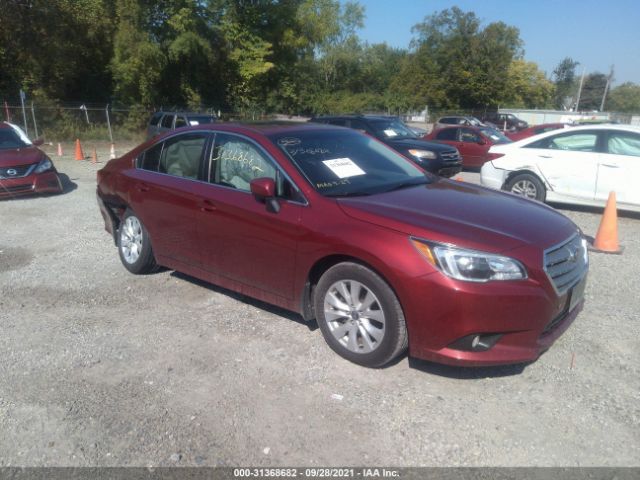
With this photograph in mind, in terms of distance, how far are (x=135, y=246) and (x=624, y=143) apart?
763 cm

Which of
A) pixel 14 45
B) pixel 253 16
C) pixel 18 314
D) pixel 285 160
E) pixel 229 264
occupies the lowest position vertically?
pixel 18 314

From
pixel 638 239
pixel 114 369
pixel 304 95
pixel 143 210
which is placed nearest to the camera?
pixel 114 369

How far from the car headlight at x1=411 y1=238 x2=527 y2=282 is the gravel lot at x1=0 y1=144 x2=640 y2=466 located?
2.68ft

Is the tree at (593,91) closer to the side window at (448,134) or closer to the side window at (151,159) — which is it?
the side window at (448,134)

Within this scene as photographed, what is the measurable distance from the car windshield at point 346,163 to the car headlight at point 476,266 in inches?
40.4

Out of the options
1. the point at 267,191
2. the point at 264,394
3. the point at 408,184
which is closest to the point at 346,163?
the point at 408,184

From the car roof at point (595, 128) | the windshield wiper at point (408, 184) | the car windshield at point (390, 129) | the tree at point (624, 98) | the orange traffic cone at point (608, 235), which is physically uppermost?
the tree at point (624, 98)

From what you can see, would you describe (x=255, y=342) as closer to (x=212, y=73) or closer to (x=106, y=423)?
(x=106, y=423)

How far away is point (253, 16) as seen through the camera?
32.7 meters

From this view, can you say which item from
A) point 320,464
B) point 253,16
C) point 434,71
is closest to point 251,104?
point 253,16

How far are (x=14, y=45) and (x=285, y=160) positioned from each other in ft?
89.9

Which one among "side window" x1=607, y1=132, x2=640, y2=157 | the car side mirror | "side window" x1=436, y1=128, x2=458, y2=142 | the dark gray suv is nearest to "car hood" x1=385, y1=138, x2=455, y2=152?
"side window" x1=436, y1=128, x2=458, y2=142

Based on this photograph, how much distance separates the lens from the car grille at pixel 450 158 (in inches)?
492

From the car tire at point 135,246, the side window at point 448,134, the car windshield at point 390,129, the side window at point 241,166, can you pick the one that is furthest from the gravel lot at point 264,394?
the side window at point 448,134
